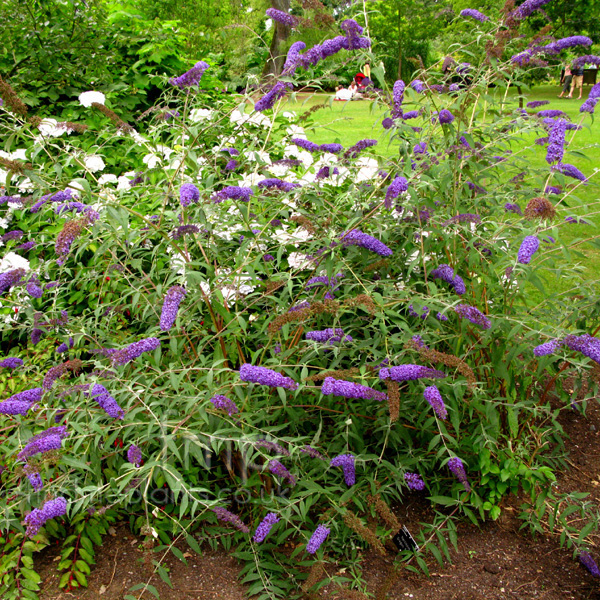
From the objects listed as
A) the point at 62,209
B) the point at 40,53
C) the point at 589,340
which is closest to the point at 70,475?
the point at 62,209

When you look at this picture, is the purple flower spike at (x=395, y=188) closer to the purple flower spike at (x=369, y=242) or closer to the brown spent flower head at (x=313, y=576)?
the purple flower spike at (x=369, y=242)

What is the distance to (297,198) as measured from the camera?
2.99 metres

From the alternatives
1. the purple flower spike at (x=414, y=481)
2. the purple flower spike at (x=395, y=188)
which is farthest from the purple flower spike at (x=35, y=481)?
the purple flower spike at (x=395, y=188)

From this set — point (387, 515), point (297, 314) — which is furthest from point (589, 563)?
point (297, 314)

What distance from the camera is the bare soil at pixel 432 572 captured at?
2.36 metres

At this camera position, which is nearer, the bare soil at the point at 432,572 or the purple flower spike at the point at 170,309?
the purple flower spike at the point at 170,309

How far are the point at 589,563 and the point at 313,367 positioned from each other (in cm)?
141

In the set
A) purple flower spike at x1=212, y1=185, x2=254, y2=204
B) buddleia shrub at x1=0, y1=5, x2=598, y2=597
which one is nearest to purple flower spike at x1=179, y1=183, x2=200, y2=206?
buddleia shrub at x1=0, y1=5, x2=598, y2=597

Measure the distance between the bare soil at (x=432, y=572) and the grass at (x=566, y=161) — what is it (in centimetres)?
129

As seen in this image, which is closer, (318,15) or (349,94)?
(318,15)

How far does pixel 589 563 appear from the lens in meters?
2.38

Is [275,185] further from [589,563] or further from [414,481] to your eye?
[589,563]

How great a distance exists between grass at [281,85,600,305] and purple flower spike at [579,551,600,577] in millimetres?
1247

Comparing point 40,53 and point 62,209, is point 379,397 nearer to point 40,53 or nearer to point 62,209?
point 62,209
